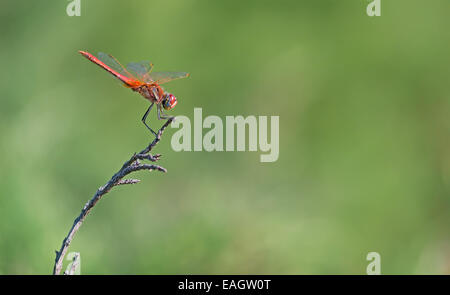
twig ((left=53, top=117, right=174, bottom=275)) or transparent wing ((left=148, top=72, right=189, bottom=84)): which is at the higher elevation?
transparent wing ((left=148, top=72, right=189, bottom=84))

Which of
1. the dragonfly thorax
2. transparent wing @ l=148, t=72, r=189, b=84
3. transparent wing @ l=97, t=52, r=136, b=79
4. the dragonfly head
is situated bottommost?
the dragonfly head

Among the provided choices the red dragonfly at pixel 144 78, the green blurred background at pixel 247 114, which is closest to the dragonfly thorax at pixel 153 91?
the red dragonfly at pixel 144 78

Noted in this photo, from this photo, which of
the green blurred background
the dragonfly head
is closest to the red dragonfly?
the dragonfly head

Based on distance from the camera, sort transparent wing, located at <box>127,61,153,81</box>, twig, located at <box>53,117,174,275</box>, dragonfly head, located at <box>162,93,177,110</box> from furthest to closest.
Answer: transparent wing, located at <box>127,61,153,81</box>, dragonfly head, located at <box>162,93,177,110</box>, twig, located at <box>53,117,174,275</box>

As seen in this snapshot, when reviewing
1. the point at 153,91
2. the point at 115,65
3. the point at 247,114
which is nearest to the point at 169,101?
the point at 153,91

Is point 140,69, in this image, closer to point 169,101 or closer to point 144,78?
point 144,78

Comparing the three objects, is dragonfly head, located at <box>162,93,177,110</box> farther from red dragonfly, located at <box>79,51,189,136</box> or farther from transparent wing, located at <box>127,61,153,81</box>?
transparent wing, located at <box>127,61,153,81</box>

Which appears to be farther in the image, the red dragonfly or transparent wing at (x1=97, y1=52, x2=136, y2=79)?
transparent wing at (x1=97, y1=52, x2=136, y2=79)

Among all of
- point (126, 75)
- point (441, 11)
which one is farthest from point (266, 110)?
point (126, 75)
